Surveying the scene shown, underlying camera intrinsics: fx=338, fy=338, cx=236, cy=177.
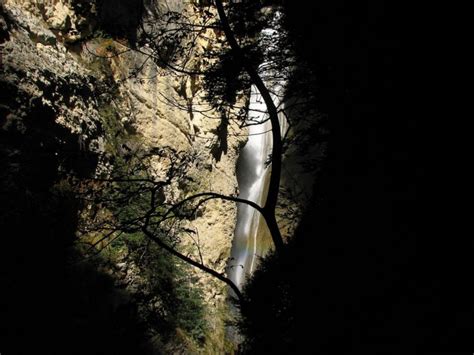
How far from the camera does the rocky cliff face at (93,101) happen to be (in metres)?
4.38

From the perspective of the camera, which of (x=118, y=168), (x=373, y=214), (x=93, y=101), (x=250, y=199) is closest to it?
(x=373, y=214)

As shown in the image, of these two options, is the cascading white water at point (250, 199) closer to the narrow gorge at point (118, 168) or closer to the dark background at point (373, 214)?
the narrow gorge at point (118, 168)

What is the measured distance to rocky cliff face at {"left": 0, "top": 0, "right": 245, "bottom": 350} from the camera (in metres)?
4.38

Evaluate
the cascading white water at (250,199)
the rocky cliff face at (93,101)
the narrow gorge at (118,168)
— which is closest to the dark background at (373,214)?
the narrow gorge at (118,168)

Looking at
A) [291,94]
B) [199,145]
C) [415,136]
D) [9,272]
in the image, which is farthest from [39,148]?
[199,145]

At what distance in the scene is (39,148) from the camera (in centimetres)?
434

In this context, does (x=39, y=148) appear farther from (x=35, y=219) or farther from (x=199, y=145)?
(x=199, y=145)

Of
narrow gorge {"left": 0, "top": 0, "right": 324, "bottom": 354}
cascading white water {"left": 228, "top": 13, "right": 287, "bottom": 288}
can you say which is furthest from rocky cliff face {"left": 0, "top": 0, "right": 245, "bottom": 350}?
cascading white water {"left": 228, "top": 13, "right": 287, "bottom": 288}

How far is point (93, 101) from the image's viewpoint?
6.23 metres

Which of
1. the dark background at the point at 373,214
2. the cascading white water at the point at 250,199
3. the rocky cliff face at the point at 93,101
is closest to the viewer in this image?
the dark background at the point at 373,214

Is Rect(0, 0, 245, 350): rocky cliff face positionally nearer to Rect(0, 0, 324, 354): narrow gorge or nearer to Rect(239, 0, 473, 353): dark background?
Rect(0, 0, 324, 354): narrow gorge

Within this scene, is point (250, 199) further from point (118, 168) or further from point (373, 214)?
point (373, 214)

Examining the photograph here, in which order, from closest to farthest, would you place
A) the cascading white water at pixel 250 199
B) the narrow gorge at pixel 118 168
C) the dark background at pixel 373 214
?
the dark background at pixel 373 214 < the narrow gorge at pixel 118 168 < the cascading white water at pixel 250 199

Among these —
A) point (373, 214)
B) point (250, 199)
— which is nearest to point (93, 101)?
point (373, 214)
